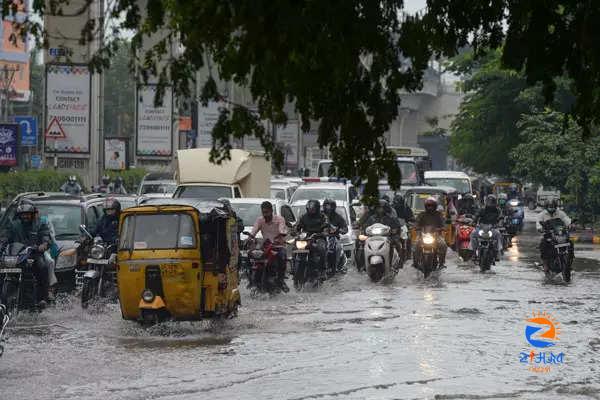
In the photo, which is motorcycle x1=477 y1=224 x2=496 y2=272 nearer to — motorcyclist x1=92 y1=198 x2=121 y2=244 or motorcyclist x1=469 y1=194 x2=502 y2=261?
motorcyclist x1=469 y1=194 x2=502 y2=261

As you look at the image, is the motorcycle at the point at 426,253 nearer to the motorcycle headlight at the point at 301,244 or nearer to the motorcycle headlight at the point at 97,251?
the motorcycle headlight at the point at 301,244

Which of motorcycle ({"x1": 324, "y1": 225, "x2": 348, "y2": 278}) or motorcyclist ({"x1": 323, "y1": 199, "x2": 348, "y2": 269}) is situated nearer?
motorcycle ({"x1": 324, "y1": 225, "x2": 348, "y2": 278})

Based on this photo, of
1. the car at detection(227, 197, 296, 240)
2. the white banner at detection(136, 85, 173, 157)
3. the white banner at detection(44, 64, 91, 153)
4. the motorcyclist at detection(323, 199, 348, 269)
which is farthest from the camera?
the white banner at detection(136, 85, 173, 157)

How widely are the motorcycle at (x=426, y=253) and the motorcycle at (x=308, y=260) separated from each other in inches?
96.7

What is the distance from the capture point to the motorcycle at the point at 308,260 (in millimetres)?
23422

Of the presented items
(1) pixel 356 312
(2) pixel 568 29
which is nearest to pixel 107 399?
(2) pixel 568 29

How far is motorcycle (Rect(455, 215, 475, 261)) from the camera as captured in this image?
3000 cm

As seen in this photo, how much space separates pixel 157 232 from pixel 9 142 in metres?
26.9

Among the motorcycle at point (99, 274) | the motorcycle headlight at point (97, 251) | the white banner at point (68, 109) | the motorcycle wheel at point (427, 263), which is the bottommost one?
the motorcycle wheel at point (427, 263)

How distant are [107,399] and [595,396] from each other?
397 cm

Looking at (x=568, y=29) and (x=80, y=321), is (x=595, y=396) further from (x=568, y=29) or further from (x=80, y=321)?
(x=80, y=321)

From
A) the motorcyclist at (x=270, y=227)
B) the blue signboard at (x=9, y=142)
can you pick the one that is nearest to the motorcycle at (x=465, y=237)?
the motorcyclist at (x=270, y=227)

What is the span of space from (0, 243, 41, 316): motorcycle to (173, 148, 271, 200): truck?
10.3m

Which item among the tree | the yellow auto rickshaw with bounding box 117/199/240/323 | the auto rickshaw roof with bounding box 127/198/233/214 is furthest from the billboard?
the tree
